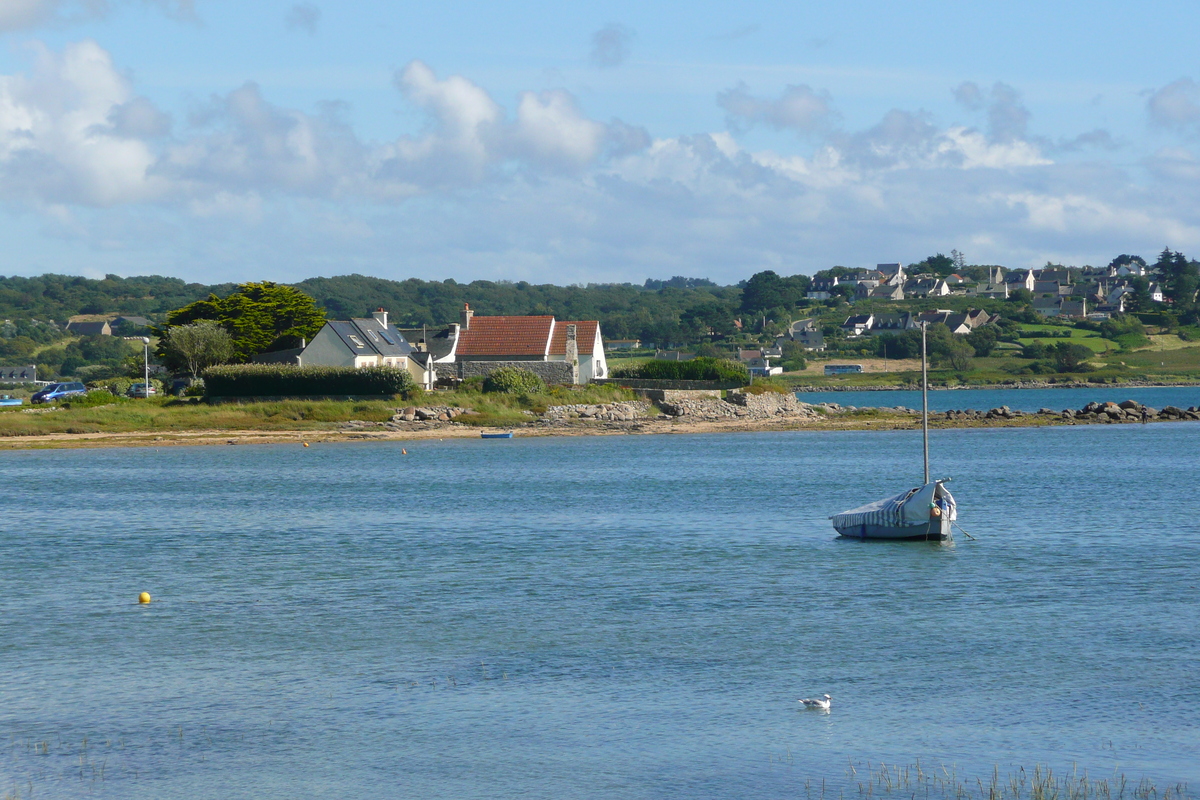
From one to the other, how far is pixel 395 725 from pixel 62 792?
396 centimetres

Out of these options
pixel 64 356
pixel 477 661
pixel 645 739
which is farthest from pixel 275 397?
pixel 64 356

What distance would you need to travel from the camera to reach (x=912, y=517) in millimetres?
30656

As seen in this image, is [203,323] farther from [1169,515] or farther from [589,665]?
[589,665]

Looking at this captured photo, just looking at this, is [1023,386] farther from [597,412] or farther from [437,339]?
[437,339]

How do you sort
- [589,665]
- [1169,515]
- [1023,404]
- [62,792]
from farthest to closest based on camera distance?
[1023,404], [1169,515], [589,665], [62,792]

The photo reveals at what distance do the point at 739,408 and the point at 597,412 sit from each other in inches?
483

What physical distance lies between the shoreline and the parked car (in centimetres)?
1584

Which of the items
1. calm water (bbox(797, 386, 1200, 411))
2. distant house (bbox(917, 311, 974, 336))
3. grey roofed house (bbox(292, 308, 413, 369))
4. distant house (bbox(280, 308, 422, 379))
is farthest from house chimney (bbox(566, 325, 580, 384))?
distant house (bbox(917, 311, 974, 336))

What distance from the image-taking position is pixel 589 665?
724 inches

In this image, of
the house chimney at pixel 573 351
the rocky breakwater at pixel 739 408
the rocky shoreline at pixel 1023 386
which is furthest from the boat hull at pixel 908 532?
the rocky shoreline at pixel 1023 386

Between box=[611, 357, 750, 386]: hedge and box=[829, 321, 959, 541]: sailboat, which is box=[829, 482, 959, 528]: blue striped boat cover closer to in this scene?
box=[829, 321, 959, 541]: sailboat

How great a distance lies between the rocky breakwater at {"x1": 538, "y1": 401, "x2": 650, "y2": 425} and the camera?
243 feet

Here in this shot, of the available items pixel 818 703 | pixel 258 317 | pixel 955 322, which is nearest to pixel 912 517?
pixel 818 703

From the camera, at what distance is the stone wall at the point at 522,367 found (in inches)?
3150
